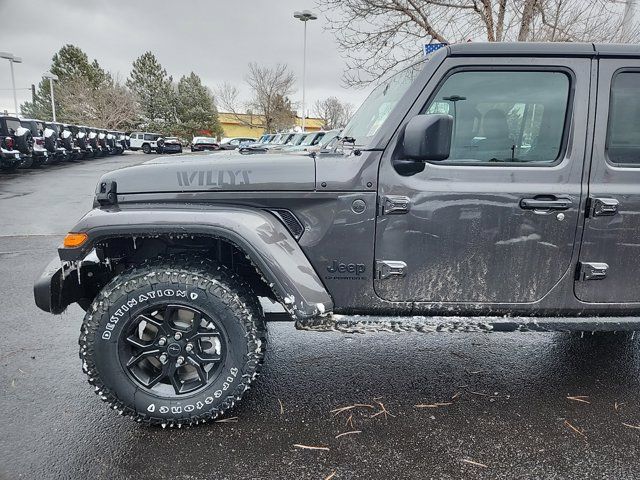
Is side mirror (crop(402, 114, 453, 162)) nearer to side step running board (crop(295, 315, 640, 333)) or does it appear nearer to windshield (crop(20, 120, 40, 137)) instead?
side step running board (crop(295, 315, 640, 333))

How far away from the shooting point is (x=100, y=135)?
27.0 meters

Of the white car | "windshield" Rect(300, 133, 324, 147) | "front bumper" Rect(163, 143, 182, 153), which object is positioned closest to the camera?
"windshield" Rect(300, 133, 324, 147)

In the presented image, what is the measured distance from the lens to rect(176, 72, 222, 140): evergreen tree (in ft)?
187

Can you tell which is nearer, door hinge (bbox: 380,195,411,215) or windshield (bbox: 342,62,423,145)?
door hinge (bbox: 380,195,411,215)

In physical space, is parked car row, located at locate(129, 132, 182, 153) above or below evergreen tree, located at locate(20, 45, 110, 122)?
below

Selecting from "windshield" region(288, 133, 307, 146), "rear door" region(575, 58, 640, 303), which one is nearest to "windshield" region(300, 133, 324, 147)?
"windshield" region(288, 133, 307, 146)

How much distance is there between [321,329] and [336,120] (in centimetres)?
4030

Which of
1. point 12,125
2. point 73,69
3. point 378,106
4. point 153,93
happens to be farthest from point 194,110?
point 378,106

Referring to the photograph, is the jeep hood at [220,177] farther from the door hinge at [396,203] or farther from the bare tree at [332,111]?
the bare tree at [332,111]

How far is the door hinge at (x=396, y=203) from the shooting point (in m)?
2.28

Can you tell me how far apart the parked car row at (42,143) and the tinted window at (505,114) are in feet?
55.5

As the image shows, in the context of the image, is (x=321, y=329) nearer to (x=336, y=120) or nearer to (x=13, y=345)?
(x=13, y=345)

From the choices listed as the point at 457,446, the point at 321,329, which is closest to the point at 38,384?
the point at 321,329

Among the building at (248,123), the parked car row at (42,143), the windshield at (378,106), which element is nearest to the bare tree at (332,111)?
the building at (248,123)
